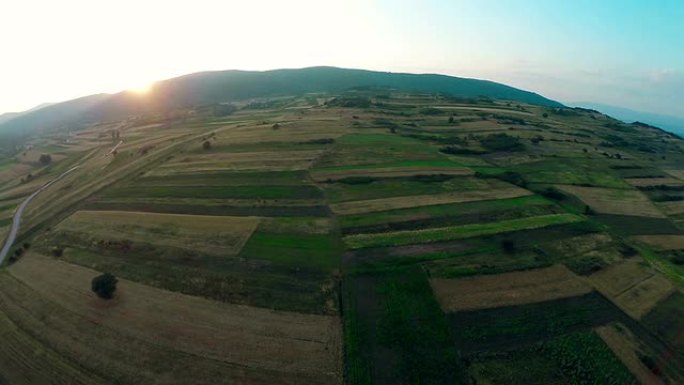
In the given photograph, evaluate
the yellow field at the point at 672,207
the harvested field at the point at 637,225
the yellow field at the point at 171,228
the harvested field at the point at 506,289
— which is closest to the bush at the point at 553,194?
the harvested field at the point at 637,225

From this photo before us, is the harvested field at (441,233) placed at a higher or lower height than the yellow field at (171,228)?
higher

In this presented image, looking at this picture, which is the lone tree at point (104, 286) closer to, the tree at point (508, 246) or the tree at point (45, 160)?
the tree at point (508, 246)

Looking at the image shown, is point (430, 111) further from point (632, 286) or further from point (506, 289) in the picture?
point (506, 289)

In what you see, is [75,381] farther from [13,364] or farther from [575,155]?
[575,155]

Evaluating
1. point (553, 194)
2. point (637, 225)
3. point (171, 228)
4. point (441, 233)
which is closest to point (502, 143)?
point (553, 194)

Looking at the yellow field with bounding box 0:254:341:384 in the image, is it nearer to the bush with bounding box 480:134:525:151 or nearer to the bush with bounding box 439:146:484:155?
the bush with bounding box 439:146:484:155

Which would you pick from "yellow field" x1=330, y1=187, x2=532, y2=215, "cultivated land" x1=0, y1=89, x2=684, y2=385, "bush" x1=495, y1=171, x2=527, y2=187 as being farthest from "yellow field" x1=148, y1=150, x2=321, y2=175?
"bush" x1=495, y1=171, x2=527, y2=187
